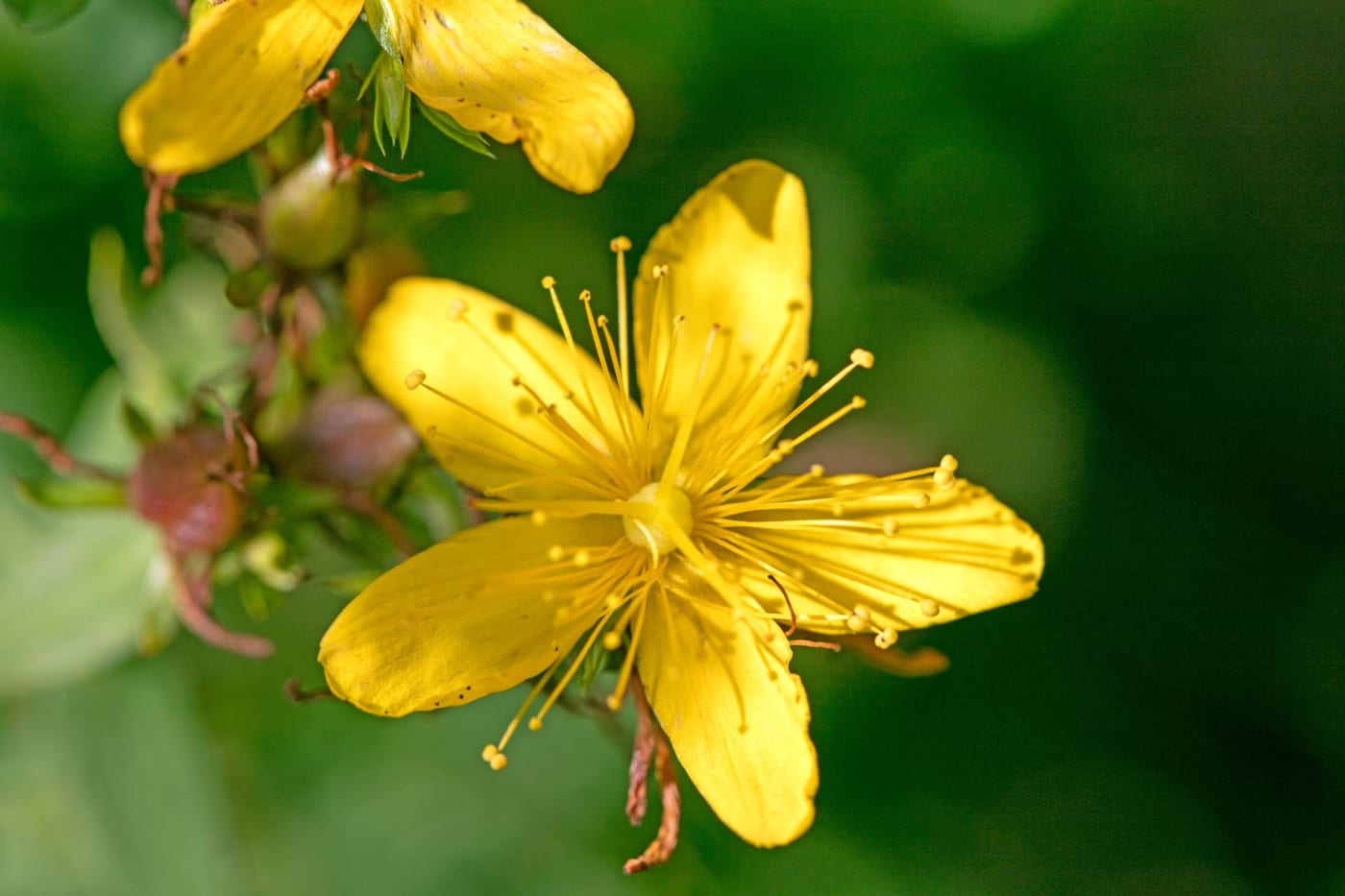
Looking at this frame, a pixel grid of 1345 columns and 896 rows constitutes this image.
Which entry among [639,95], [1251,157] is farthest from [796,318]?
[1251,157]

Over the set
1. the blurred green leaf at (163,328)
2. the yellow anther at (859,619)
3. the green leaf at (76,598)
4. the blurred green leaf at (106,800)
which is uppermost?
the yellow anther at (859,619)

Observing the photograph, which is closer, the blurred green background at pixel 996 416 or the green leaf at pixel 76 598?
the green leaf at pixel 76 598

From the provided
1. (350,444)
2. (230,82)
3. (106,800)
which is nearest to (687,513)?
(350,444)

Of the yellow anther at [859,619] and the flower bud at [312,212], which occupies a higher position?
the flower bud at [312,212]

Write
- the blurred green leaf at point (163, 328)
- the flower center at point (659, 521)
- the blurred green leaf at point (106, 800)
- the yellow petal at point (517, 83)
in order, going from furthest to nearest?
the blurred green leaf at point (106, 800) → the blurred green leaf at point (163, 328) → the flower center at point (659, 521) → the yellow petal at point (517, 83)

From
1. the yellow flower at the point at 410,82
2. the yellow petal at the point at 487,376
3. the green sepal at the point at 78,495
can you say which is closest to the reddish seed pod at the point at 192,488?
the green sepal at the point at 78,495

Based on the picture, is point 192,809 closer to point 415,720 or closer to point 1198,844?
point 415,720

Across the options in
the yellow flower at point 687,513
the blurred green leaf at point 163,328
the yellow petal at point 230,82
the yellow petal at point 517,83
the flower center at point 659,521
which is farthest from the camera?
the blurred green leaf at point 163,328

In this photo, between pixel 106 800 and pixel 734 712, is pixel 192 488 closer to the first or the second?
pixel 734 712

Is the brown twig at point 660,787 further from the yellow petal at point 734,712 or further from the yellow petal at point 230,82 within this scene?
the yellow petal at point 230,82
